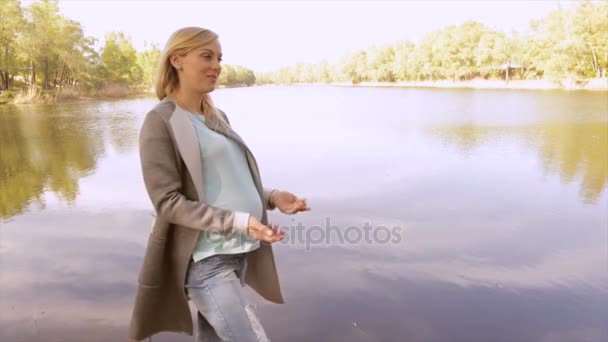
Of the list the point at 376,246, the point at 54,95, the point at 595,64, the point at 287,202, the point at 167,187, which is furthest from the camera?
the point at 595,64

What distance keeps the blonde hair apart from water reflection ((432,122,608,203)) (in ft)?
19.2

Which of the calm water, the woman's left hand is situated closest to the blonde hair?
the woman's left hand

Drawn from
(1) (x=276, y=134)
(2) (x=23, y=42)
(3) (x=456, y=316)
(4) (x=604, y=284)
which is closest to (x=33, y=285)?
(3) (x=456, y=316)

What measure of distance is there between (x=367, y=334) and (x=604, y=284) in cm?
214

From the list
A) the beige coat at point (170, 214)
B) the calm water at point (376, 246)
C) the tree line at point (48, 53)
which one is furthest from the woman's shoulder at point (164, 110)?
the tree line at point (48, 53)

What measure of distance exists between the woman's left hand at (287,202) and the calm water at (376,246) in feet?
3.82

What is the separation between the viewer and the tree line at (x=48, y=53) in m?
34.4

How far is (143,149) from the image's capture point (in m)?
1.49

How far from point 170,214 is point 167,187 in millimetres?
99

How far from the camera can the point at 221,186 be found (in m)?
1.65

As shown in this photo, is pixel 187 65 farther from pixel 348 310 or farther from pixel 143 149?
pixel 348 310

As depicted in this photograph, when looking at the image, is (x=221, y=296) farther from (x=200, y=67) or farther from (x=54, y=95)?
(x=54, y=95)

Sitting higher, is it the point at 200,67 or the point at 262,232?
the point at 200,67

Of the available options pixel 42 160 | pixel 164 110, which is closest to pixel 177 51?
pixel 164 110
